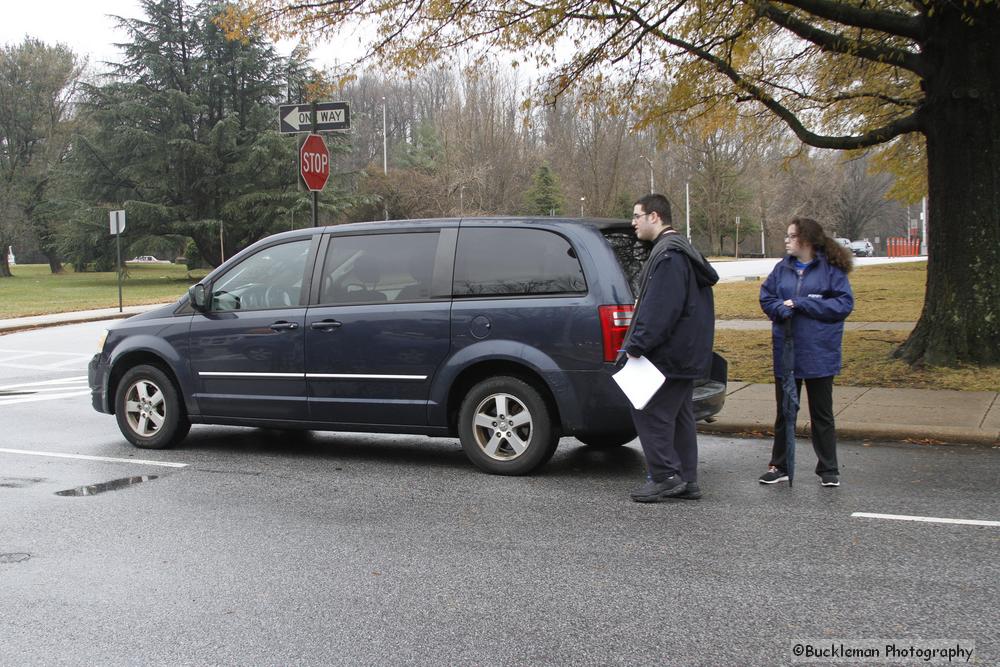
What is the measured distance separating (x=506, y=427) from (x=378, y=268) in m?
1.62

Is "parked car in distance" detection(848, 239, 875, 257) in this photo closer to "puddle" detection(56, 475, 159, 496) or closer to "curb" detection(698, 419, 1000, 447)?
"curb" detection(698, 419, 1000, 447)

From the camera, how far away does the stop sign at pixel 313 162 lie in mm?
12445

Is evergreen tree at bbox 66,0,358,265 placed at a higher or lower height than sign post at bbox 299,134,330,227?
higher

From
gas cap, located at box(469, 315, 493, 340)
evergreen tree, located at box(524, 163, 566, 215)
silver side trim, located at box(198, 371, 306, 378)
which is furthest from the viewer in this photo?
evergreen tree, located at box(524, 163, 566, 215)

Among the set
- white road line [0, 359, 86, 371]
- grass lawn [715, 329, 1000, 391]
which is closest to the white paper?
grass lawn [715, 329, 1000, 391]

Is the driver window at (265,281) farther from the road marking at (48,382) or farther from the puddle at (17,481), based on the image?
the road marking at (48,382)

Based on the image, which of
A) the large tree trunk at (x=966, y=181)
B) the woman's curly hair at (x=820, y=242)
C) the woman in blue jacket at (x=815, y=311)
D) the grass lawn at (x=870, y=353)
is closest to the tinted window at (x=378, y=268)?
the woman in blue jacket at (x=815, y=311)

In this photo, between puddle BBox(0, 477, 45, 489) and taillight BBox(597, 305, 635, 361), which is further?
puddle BBox(0, 477, 45, 489)

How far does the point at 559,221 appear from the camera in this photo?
22.1 feet

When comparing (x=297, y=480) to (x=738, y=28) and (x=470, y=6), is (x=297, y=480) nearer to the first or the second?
(x=470, y=6)

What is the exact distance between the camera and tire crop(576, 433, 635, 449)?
21.8ft

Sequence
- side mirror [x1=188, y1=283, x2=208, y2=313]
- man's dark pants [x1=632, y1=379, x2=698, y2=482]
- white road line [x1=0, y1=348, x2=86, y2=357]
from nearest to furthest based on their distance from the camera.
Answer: man's dark pants [x1=632, y1=379, x2=698, y2=482] < side mirror [x1=188, y1=283, x2=208, y2=313] < white road line [x1=0, y1=348, x2=86, y2=357]

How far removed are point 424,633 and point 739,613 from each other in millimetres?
1357

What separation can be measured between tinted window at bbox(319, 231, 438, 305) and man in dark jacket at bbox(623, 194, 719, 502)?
174 cm
